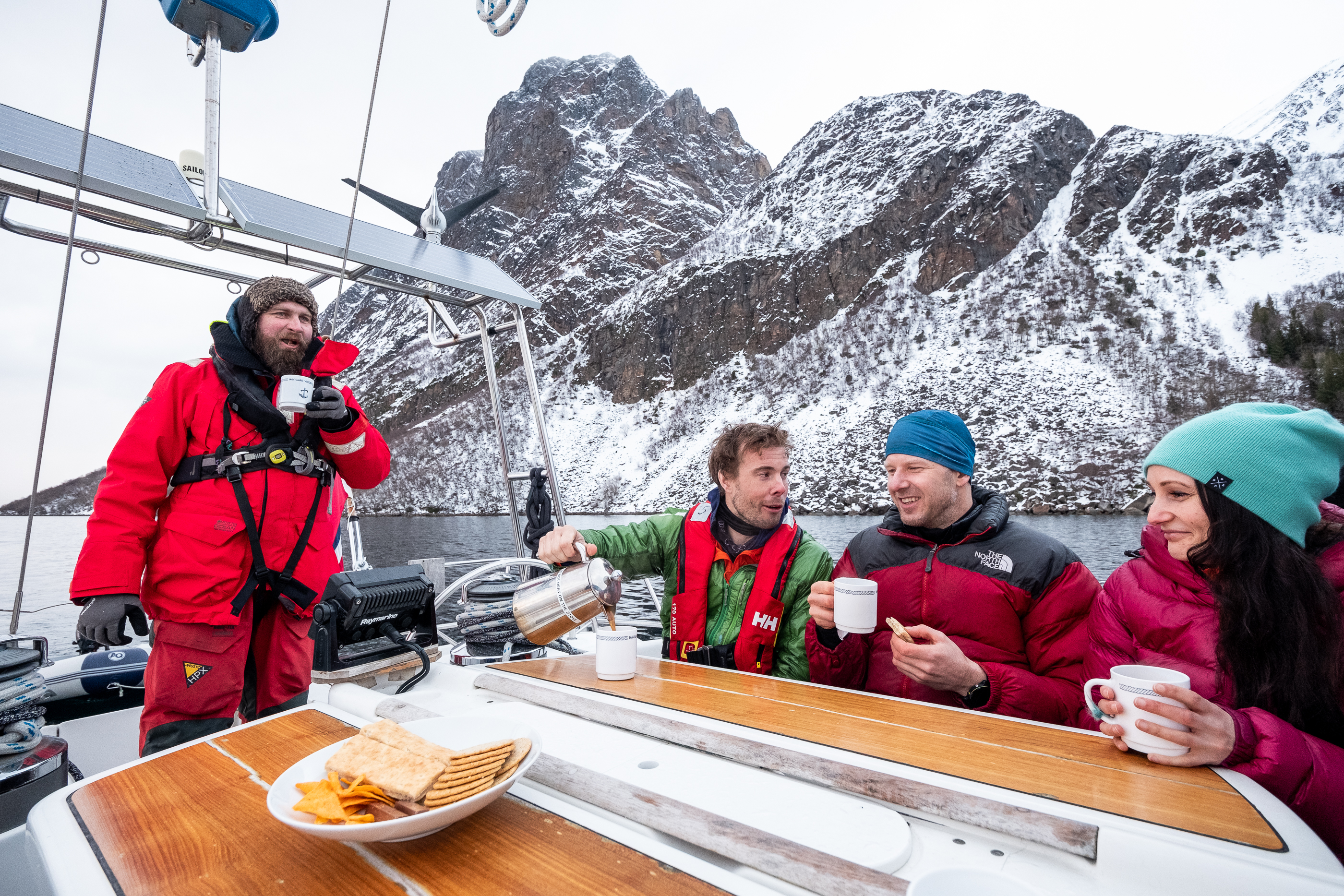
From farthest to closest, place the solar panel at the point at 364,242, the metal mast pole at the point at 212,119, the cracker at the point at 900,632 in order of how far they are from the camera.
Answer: the solar panel at the point at 364,242
the metal mast pole at the point at 212,119
the cracker at the point at 900,632

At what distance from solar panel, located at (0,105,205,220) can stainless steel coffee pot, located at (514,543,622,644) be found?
1860 millimetres

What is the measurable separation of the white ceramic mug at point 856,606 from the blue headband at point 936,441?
734 millimetres

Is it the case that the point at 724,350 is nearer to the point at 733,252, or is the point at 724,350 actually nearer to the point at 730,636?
the point at 733,252

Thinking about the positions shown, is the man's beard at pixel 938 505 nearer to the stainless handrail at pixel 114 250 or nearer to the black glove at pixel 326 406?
the black glove at pixel 326 406

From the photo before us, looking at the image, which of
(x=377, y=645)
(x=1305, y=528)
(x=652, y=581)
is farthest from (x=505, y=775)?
(x=652, y=581)

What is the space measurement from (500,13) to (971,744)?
281 cm

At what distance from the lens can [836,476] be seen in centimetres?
4125

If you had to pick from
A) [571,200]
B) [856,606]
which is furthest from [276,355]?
[571,200]

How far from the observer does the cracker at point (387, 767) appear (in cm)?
70

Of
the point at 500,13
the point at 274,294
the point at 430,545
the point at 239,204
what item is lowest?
the point at 430,545

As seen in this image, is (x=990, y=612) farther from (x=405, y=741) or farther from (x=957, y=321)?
(x=957, y=321)

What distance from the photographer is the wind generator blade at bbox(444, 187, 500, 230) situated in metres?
3.25

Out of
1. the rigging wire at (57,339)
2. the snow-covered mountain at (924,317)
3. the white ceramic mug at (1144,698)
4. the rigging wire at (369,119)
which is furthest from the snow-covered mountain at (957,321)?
the rigging wire at (57,339)

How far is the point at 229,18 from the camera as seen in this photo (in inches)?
66.4
